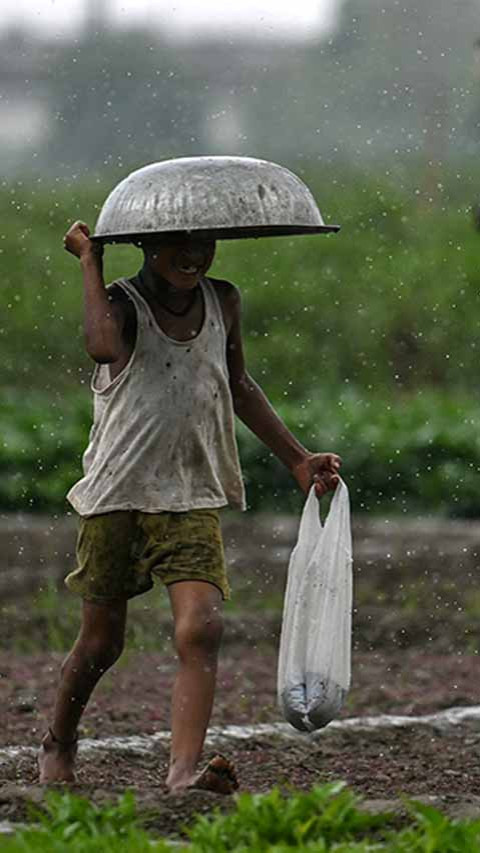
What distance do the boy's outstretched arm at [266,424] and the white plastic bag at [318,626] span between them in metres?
0.07

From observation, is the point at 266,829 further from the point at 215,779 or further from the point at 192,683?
the point at 192,683

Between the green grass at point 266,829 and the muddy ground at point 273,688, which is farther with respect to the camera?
the muddy ground at point 273,688

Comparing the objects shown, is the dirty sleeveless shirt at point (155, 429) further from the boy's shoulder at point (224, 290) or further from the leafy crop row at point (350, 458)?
the leafy crop row at point (350, 458)

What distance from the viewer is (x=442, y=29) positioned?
1912 cm

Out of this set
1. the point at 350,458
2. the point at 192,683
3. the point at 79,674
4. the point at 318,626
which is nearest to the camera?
the point at 192,683

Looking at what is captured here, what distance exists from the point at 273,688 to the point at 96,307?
2669 millimetres

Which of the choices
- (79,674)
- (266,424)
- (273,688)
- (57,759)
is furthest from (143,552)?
(273,688)

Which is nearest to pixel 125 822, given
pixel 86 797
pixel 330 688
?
pixel 86 797

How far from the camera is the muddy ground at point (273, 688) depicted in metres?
4.85

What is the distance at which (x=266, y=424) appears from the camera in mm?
4797

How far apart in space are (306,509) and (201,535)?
34 cm

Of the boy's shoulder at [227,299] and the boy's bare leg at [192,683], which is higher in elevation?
the boy's shoulder at [227,299]

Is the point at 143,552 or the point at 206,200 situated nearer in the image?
the point at 206,200

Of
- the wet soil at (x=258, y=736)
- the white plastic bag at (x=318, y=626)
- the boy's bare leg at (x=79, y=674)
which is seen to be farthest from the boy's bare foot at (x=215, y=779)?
the boy's bare leg at (x=79, y=674)
